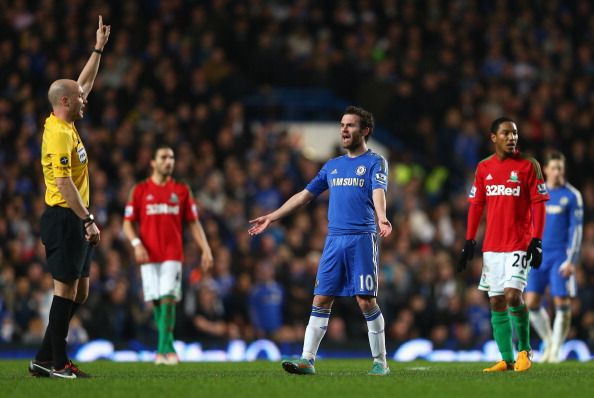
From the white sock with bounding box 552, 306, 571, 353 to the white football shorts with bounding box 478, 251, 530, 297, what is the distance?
3.42 m

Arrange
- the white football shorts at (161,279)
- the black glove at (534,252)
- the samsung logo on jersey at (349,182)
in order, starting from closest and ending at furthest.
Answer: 1. the samsung logo on jersey at (349,182)
2. the black glove at (534,252)
3. the white football shorts at (161,279)

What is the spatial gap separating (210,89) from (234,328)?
5793 millimetres

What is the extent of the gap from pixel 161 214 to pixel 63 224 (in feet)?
13.2

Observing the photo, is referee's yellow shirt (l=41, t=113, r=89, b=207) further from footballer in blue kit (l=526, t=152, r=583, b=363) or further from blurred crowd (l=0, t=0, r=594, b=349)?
blurred crowd (l=0, t=0, r=594, b=349)

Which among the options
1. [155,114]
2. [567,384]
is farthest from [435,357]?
[567,384]

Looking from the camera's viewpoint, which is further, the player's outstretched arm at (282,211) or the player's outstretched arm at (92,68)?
the player's outstretched arm at (92,68)

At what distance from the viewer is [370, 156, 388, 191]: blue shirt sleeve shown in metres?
10.5

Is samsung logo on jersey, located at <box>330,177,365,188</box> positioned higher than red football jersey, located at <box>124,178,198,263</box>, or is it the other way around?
samsung logo on jersey, located at <box>330,177,365,188</box>

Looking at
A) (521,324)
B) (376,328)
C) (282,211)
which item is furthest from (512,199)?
(282,211)

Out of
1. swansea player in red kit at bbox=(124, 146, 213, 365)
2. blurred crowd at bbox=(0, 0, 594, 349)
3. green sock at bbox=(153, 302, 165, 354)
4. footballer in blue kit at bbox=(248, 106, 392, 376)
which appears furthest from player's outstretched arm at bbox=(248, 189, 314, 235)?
blurred crowd at bbox=(0, 0, 594, 349)

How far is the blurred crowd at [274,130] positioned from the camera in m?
17.8

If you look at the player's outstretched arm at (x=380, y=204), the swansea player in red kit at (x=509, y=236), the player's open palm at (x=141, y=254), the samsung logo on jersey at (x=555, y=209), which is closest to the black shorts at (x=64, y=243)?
the player's outstretched arm at (x=380, y=204)

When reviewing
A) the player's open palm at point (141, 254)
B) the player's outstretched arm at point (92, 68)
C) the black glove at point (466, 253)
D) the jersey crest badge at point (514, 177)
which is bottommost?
Result: the player's open palm at point (141, 254)

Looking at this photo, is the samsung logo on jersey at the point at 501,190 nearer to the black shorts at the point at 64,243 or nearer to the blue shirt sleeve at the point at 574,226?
the blue shirt sleeve at the point at 574,226
